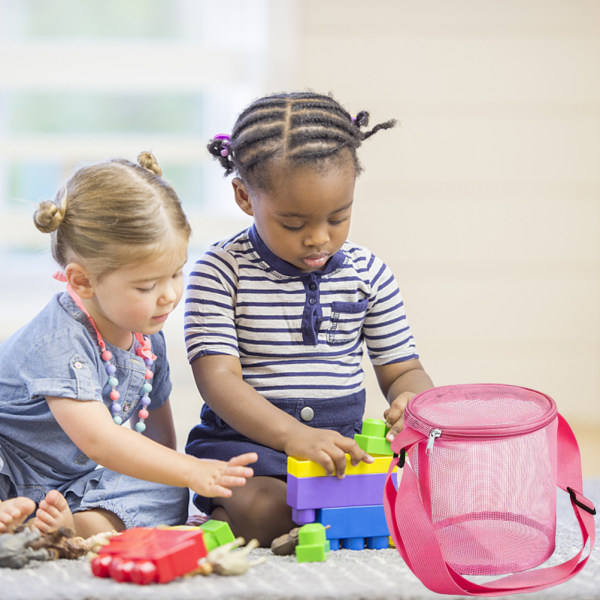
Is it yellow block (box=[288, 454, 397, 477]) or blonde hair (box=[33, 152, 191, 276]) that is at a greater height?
blonde hair (box=[33, 152, 191, 276])

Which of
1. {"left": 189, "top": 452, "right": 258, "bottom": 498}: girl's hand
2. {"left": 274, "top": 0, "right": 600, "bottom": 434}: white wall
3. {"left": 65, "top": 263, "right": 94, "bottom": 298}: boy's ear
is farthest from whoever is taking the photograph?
{"left": 274, "top": 0, "right": 600, "bottom": 434}: white wall

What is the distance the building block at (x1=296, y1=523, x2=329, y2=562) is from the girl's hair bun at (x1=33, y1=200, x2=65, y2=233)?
48cm

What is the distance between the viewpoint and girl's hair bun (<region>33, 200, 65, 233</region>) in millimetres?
1145

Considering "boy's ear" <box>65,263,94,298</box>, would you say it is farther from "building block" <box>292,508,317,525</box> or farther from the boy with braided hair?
"building block" <box>292,508,317,525</box>

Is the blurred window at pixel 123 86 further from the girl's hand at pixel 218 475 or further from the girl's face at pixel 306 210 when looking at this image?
the girl's hand at pixel 218 475

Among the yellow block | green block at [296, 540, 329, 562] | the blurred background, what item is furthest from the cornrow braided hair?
the blurred background

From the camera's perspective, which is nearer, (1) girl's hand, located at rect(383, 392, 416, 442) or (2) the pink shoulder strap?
(2) the pink shoulder strap

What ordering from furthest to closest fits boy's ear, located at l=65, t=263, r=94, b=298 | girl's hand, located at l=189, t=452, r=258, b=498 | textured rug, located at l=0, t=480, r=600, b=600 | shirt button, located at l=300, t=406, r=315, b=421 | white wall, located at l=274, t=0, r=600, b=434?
white wall, located at l=274, t=0, r=600, b=434 → shirt button, located at l=300, t=406, r=315, b=421 → boy's ear, located at l=65, t=263, r=94, b=298 → girl's hand, located at l=189, t=452, r=258, b=498 → textured rug, located at l=0, t=480, r=600, b=600

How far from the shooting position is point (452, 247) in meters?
2.29

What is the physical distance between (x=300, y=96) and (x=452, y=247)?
1076 millimetres

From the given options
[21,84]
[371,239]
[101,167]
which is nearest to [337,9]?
[371,239]

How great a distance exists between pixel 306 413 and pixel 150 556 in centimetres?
36

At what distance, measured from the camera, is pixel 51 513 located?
1.15 meters

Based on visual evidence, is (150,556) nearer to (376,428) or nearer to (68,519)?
(68,519)
